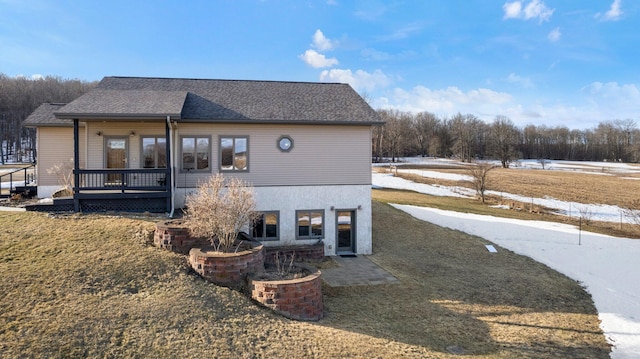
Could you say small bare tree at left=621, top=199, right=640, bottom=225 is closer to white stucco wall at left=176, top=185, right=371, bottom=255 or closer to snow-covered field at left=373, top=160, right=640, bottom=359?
snow-covered field at left=373, top=160, right=640, bottom=359

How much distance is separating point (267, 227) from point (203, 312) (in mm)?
6570

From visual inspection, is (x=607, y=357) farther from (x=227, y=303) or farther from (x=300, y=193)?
(x=300, y=193)

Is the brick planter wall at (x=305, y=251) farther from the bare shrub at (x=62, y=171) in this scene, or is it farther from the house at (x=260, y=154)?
the bare shrub at (x=62, y=171)

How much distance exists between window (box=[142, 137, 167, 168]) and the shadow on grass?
24.2 feet

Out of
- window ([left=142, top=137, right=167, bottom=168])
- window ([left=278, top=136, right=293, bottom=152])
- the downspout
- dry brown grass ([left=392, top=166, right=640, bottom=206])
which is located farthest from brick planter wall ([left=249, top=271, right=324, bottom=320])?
dry brown grass ([left=392, top=166, right=640, bottom=206])

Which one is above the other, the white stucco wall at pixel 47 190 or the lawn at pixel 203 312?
the white stucco wall at pixel 47 190

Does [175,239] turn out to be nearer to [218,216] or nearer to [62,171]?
[218,216]

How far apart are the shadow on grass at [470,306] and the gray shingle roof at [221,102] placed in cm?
556

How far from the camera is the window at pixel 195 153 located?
1277 cm

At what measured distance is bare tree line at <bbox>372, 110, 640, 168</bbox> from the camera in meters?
71.8

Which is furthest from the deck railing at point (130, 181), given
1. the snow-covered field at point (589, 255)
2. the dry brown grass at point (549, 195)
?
the dry brown grass at point (549, 195)

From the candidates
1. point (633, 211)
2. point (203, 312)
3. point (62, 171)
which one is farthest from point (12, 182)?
point (633, 211)

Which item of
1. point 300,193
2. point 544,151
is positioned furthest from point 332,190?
point 544,151

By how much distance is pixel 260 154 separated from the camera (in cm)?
1302
